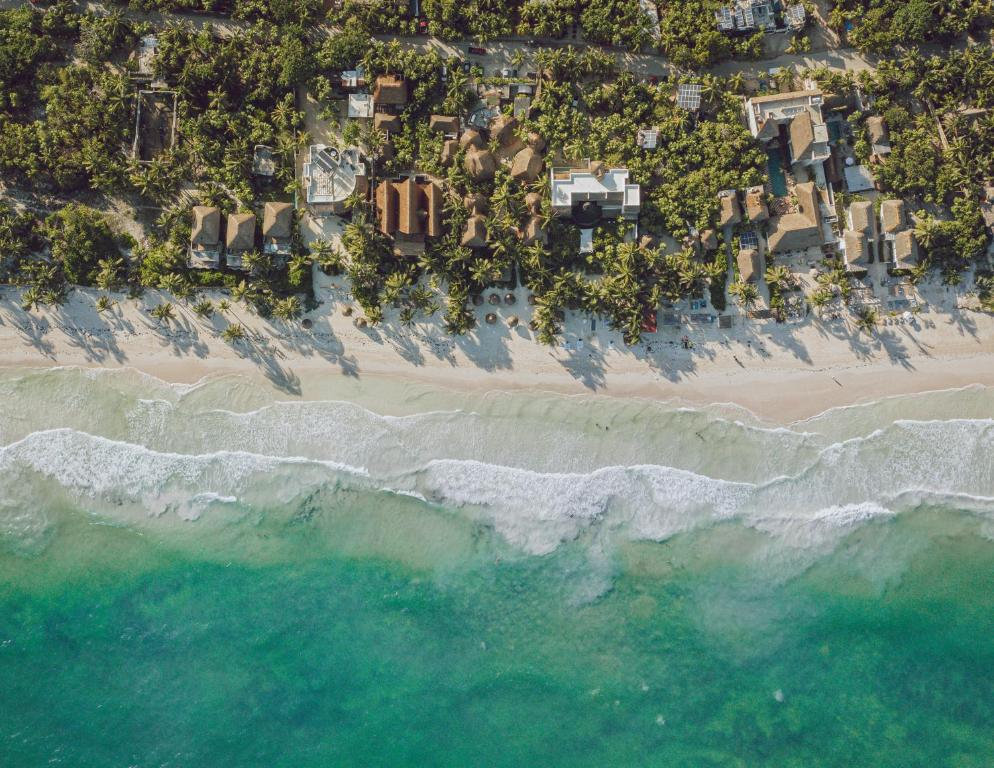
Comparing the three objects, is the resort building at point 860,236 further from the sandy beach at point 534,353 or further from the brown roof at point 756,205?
the brown roof at point 756,205


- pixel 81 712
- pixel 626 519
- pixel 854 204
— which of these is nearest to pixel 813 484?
pixel 626 519

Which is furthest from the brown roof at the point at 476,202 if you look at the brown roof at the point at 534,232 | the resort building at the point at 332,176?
the resort building at the point at 332,176

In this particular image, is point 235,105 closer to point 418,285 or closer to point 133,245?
point 133,245

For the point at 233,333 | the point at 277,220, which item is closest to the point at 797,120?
the point at 277,220

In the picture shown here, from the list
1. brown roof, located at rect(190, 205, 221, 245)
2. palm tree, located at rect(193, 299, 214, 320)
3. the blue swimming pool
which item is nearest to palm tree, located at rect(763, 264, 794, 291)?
the blue swimming pool

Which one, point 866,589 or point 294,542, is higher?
point 294,542

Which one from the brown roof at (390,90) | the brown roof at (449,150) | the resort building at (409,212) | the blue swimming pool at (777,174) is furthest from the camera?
the blue swimming pool at (777,174)
